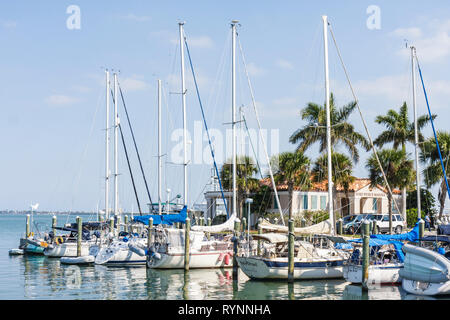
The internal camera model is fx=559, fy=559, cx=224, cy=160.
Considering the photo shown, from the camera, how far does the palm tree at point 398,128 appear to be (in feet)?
188

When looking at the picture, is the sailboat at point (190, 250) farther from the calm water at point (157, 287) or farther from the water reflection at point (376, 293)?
the water reflection at point (376, 293)

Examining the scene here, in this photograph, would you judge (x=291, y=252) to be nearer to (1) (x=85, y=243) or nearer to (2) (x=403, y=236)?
(2) (x=403, y=236)

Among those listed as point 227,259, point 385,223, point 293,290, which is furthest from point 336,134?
point 293,290

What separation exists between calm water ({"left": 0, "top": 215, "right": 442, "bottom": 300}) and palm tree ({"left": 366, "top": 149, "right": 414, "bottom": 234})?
23.4 m

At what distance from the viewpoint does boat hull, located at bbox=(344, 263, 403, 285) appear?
84.7ft

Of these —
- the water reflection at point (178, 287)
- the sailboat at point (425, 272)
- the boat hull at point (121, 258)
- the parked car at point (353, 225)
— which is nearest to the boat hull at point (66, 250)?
the boat hull at point (121, 258)

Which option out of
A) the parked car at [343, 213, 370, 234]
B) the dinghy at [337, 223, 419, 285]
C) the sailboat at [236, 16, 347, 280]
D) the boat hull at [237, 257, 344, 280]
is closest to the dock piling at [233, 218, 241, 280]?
the sailboat at [236, 16, 347, 280]

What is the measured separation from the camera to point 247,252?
31.1 m

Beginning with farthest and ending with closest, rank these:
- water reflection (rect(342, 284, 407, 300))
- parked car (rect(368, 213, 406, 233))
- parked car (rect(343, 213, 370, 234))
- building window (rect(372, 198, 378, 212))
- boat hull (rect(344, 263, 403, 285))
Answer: building window (rect(372, 198, 378, 212)), parked car (rect(368, 213, 406, 233)), parked car (rect(343, 213, 370, 234)), boat hull (rect(344, 263, 403, 285)), water reflection (rect(342, 284, 407, 300))

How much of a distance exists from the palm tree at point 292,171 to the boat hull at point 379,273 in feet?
87.3

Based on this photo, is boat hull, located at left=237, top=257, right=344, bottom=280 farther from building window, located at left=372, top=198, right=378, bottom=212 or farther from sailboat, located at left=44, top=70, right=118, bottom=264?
building window, located at left=372, top=198, right=378, bottom=212
